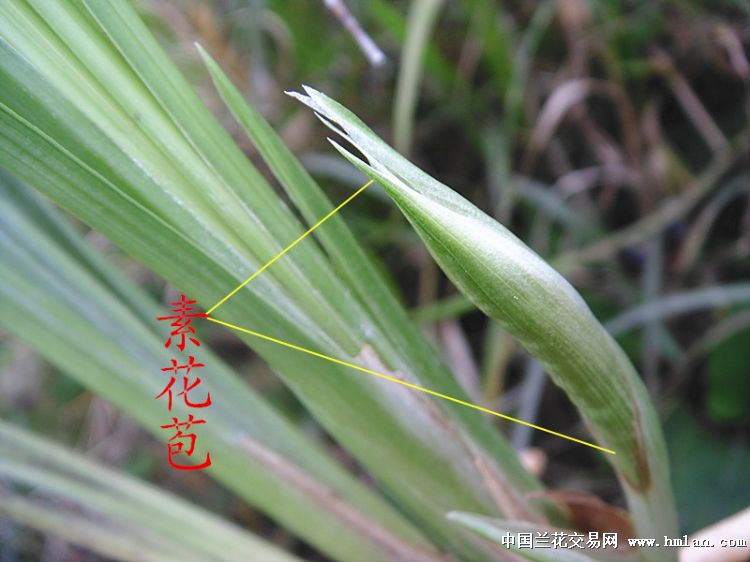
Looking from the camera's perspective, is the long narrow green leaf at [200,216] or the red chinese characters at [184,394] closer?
the long narrow green leaf at [200,216]

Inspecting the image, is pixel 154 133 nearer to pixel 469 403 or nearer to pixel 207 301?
pixel 207 301

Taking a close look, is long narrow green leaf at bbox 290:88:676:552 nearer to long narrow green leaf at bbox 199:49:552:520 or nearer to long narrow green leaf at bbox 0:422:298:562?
long narrow green leaf at bbox 199:49:552:520

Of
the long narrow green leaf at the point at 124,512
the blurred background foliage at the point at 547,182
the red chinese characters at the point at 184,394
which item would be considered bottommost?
the long narrow green leaf at the point at 124,512

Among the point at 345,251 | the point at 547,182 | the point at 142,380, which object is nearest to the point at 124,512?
the point at 142,380

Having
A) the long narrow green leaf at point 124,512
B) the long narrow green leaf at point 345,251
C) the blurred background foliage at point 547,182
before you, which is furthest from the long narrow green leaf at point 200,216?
the blurred background foliage at point 547,182

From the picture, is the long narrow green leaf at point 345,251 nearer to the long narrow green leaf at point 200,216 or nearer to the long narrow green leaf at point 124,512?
the long narrow green leaf at point 200,216

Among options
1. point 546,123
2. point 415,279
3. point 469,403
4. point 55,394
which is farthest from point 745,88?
point 55,394

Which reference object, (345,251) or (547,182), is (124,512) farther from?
(547,182)
